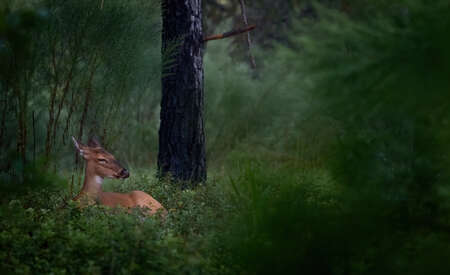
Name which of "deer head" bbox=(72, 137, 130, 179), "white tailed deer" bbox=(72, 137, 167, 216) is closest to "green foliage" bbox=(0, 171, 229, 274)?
"white tailed deer" bbox=(72, 137, 167, 216)

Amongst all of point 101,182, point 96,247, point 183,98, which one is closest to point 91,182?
point 101,182

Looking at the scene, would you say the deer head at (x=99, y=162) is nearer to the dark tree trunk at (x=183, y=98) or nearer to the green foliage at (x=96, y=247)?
the green foliage at (x=96, y=247)

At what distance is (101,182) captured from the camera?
390 cm

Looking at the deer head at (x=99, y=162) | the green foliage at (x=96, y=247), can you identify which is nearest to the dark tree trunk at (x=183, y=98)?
the deer head at (x=99, y=162)

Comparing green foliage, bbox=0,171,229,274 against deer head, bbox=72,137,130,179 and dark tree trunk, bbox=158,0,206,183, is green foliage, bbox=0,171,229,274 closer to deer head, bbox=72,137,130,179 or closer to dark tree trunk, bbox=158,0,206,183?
deer head, bbox=72,137,130,179

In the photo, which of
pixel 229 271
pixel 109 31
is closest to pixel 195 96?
pixel 109 31

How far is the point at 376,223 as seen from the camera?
231cm

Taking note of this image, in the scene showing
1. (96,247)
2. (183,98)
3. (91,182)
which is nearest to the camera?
(96,247)

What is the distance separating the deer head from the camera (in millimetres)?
3891

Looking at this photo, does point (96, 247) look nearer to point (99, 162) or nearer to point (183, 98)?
point (99, 162)

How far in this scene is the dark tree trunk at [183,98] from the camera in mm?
5113

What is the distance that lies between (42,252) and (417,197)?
1848 mm

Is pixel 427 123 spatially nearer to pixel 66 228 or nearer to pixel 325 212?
pixel 325 212

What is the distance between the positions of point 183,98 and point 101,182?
1.53 m
